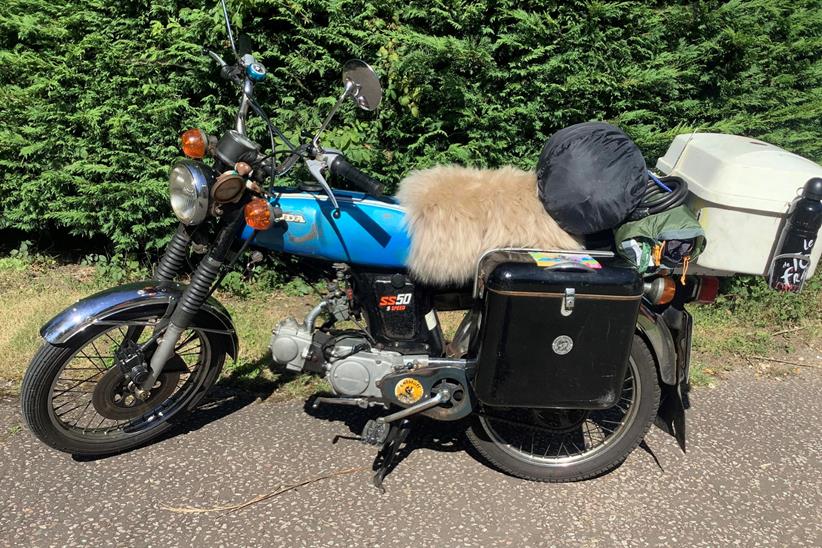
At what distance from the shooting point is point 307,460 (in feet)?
8.78

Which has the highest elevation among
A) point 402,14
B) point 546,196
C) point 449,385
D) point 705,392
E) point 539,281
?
point 402,14

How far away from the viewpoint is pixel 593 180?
2.26 m

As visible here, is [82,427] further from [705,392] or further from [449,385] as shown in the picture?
[705,392]

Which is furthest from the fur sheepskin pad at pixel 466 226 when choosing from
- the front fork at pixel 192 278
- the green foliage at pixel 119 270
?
the green foliage at pixel 119 270

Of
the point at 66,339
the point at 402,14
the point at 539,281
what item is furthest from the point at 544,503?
the point at 402,14

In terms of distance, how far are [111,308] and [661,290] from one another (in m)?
2.13

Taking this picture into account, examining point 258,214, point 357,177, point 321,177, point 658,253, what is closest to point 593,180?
point 658,253

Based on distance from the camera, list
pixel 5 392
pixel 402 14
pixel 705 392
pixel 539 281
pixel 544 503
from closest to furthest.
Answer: pixel 539 281 < pixel 544 503 < pixel 5 392 < pixel 705 392 < pixel 402 14

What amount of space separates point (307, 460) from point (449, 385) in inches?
27.9

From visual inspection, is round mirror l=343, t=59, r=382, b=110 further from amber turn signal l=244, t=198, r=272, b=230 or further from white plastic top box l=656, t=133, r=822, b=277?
white plastic top box l=656, t=133, r=822, b=277

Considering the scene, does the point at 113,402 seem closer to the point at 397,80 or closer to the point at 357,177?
the point at 357,177

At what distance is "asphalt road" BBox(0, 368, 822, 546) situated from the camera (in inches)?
90.2

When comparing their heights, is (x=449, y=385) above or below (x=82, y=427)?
above

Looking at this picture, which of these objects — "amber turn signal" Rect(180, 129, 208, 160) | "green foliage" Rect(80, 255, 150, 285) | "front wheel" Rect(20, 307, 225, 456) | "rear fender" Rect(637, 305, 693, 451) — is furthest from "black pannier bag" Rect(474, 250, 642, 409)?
"green foliage" Rect(80, 255, 150, 285)
